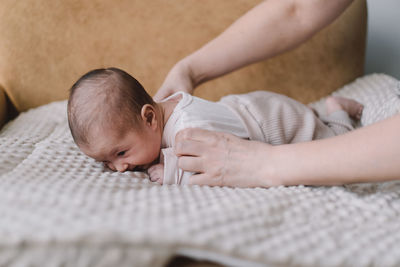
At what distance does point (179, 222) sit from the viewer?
48 cm

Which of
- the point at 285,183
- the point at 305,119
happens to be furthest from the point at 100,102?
the point at 305,119

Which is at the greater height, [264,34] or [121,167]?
[264,34]

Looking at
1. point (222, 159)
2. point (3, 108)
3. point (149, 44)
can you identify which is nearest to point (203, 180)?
point (222, 159)

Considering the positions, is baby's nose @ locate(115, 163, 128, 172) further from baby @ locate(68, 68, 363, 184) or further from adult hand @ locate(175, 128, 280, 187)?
adult hand @ locate(175, 128, 280, 187)

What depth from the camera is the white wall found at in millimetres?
1541

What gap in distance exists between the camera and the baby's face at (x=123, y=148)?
0.79 meters

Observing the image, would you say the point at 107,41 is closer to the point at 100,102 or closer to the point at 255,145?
the point at 100,102

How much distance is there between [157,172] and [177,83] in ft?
1.26

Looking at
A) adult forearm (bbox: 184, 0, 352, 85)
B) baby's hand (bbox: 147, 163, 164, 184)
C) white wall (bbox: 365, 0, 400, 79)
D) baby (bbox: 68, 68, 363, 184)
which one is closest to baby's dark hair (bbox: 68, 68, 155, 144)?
baby (bbox: 68, 68, 363, 184)

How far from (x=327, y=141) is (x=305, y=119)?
12.5 inches

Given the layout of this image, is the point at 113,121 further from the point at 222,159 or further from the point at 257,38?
the point at 257,38

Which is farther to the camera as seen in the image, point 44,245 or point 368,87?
point 368,87

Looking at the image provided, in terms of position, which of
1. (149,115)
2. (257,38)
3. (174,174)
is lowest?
(174,174)

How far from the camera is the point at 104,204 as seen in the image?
1.72 ft
